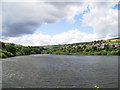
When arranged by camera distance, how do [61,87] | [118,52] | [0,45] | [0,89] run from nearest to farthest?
[0,89] → [61,87] → [0,45] → [118,52]

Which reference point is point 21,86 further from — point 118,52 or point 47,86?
point 118,52

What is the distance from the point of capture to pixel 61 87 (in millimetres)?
21250

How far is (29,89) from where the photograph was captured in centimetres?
2027

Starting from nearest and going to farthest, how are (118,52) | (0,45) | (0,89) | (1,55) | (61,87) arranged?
(0,89) < (61,87) < (1,55) < (0,45) < (118,52)

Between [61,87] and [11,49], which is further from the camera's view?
[11,49]

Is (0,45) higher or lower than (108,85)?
higher

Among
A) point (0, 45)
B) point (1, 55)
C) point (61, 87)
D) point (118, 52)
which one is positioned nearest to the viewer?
point (61, 87)

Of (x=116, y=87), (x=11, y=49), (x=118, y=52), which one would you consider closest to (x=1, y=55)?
(x=11, y=49)

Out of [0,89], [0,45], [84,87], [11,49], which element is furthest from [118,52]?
[0,89]

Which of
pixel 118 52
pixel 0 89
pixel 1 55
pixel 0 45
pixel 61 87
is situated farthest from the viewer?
pixel 118 52

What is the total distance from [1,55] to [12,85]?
70465 mm

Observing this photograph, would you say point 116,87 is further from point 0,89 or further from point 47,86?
point 0,89

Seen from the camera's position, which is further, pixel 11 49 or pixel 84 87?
pixel 11 49

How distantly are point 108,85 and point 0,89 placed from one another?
746 inches
